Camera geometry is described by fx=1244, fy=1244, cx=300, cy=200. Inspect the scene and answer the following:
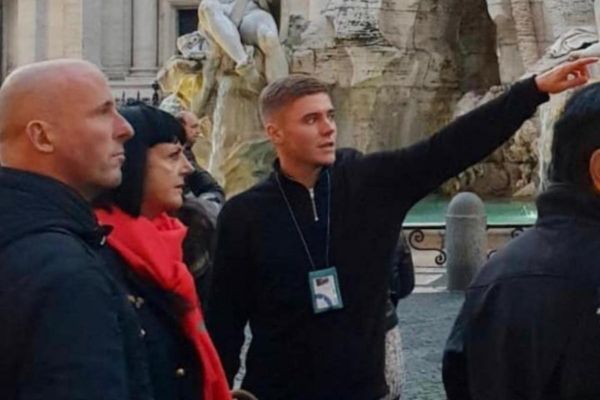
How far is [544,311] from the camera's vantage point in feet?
7.43

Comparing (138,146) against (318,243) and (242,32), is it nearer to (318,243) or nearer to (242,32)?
(318,243)

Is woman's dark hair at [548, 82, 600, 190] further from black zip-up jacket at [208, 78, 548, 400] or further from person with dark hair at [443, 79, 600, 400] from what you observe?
black zip-up jacket at [208, 78, 548, 400]

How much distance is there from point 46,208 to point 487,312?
0.85 m

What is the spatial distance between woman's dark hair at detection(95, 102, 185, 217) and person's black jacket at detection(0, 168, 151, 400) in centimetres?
81

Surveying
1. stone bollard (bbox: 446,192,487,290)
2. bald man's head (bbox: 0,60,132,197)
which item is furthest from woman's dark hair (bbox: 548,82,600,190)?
stone bollard (bbox: 446,192,487,290)

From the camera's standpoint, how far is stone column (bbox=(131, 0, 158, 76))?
40.3 meters

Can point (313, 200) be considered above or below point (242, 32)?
below

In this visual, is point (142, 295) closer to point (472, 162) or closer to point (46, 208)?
point (46, 208)

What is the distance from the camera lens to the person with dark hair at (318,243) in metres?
3.26

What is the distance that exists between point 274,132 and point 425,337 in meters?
4.97

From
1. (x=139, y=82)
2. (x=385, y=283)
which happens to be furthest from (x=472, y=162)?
(x=139, y=82)

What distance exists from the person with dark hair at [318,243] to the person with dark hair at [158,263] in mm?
401

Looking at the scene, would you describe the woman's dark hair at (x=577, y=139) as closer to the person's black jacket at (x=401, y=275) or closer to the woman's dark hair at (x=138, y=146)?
the woman's dark hair at (x=138, y=146)

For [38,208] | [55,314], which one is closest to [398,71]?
[38,208]
